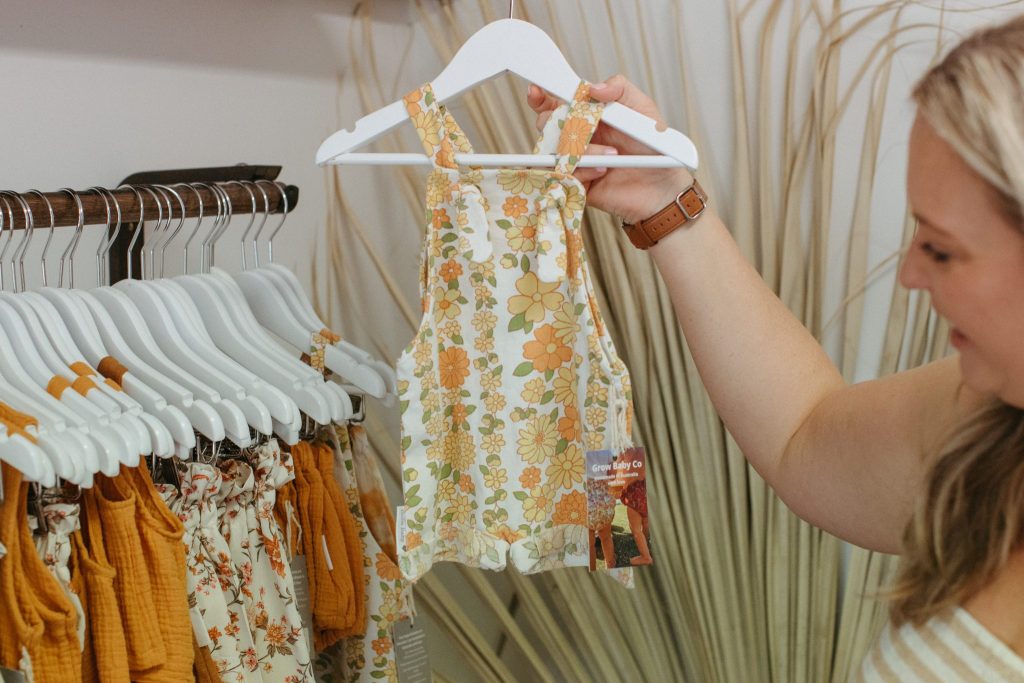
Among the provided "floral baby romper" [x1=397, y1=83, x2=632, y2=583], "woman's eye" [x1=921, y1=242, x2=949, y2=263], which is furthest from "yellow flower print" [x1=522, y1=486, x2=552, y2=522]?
"woman's eye" [x1=921, y1=242, x2=949, y2=263]

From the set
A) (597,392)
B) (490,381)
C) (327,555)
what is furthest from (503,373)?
(327,555)

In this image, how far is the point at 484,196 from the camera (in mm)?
1230

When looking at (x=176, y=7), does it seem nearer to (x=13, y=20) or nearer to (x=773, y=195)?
(x=13, y=20)

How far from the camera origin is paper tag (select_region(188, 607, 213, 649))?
3.86ft

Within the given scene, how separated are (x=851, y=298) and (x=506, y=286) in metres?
0.78

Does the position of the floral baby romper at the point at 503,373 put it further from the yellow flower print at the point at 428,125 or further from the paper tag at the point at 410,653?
the paper tag at the point at 410,653

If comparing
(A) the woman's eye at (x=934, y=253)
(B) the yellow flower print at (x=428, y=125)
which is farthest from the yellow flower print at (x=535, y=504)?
(A) the woman's eye at (x=934, y=253)

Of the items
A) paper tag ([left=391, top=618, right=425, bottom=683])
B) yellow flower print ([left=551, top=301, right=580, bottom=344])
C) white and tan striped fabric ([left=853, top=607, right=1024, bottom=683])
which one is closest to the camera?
white and tan striped fabric ([left=853, top=607, right=1024, bottom=683])

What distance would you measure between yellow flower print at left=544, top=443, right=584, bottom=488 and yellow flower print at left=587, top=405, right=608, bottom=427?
8 cm

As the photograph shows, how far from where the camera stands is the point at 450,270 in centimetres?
127

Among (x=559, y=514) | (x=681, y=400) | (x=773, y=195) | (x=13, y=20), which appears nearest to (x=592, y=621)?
(x=681, y=400)

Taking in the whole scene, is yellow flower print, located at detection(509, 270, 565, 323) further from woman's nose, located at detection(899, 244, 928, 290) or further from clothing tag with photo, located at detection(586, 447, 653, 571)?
woman's nose, located at detection(899, 244, 928, 290)

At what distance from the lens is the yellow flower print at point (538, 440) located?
1.28m

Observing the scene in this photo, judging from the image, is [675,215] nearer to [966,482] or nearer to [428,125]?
[428,125]
